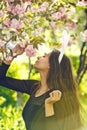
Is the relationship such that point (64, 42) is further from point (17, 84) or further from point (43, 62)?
point (17, 84)

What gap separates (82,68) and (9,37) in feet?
1.37

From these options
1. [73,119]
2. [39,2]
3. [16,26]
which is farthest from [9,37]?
[73,119]

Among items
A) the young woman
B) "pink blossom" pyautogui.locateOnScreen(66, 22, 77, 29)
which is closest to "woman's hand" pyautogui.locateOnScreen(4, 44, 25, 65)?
the young woman

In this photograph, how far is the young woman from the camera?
74.4 inches

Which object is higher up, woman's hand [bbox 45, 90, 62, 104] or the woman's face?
the woman's face

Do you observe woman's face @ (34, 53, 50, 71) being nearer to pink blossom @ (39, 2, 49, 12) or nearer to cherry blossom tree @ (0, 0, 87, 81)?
cherry blossom tree @ (0, 0, 87, 81)

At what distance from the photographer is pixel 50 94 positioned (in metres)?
1.88

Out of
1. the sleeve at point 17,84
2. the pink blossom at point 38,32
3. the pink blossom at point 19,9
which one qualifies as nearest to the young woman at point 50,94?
the sleeve at point 17,84

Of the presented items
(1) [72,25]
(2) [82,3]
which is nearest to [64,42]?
(1) [72,25]

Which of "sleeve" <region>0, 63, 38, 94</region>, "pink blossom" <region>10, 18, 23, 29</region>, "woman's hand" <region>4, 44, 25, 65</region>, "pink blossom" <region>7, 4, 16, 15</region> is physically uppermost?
"pink blossom" <region>7, 4, 16, 15</region>

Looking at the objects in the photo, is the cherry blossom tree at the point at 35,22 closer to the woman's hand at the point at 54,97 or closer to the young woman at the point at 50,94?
the young woman at the point at 50,94

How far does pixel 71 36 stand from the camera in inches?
75.0

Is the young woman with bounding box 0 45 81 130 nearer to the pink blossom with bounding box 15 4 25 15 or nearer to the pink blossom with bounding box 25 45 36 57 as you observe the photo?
the pink blossom with bounding box 25 45 36 57

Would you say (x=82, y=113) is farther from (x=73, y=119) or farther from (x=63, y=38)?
(x=63, y=38)
